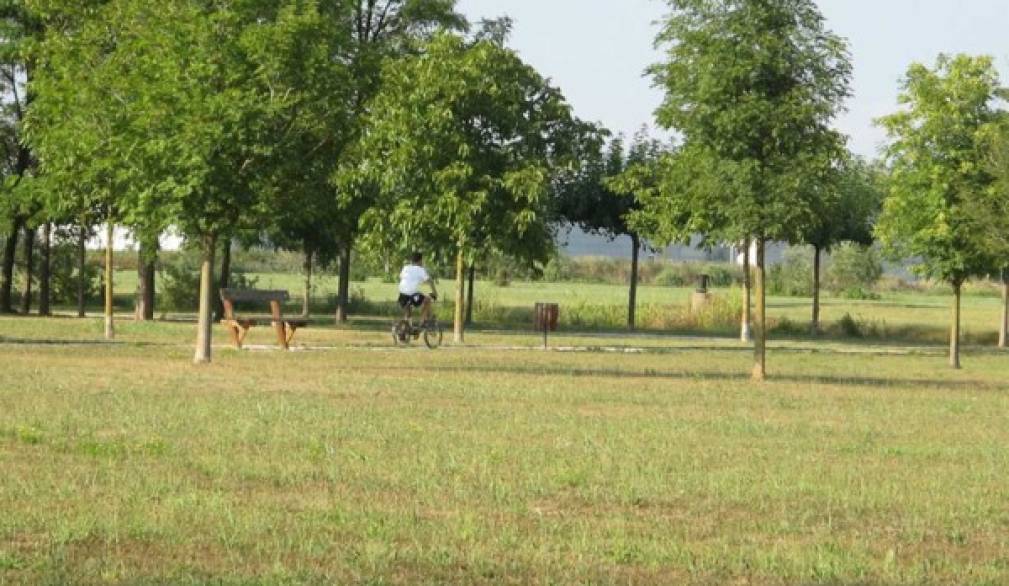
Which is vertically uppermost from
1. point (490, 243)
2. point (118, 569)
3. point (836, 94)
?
point (836, 94)

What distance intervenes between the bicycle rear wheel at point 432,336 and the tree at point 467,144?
83.8 inches

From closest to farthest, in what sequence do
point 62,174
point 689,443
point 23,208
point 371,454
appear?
point 371,454 → point 689,443 → point 62,174 → point 23,208

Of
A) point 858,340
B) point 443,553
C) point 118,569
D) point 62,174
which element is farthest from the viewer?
point 858,340

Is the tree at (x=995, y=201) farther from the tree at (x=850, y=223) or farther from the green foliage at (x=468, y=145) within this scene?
the tree at (x=850, y=223)

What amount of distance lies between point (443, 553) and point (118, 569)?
1.97 meters

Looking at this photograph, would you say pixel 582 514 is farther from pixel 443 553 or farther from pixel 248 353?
pixel 248 353

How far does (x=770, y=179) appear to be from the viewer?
2972cm

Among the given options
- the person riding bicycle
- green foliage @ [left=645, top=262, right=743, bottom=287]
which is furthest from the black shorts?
green foliage @ [left=645, top=262, right=743, bottom=287]

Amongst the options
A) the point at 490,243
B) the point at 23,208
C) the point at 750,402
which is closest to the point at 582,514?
the point at 750,402

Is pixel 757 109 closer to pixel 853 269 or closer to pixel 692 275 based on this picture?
pixel 853 269

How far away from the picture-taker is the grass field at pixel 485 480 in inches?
427

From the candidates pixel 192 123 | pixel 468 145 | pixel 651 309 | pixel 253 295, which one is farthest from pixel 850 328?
pixel 192 123

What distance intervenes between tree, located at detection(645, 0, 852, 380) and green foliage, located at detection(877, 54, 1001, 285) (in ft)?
35.5

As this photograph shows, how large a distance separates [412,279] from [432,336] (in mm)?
2783
